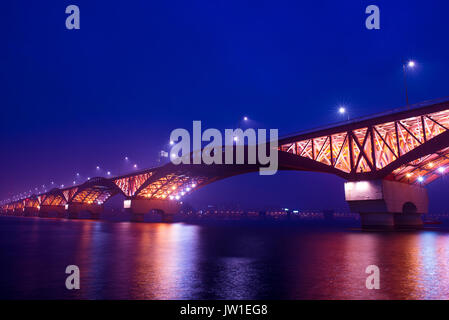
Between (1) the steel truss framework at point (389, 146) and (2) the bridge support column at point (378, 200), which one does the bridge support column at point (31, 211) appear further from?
(2) the bridge support column at point (378, 200)

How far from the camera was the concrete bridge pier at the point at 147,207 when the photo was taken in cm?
8456

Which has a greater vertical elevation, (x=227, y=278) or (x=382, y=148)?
(x=382, y=148)

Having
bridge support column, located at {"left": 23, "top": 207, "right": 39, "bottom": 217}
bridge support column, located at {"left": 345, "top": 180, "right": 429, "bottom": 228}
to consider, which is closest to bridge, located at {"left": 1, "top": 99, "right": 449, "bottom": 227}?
bridge support column, located at {"left": 345, "top": 180, "right": 429, "bottom": 228}

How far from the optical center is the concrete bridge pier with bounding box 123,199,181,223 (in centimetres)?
8456

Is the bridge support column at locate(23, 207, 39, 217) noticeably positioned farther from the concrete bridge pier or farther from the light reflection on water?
the light reflection on water

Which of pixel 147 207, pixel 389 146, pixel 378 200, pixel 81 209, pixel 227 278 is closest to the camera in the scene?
pixel 227 278

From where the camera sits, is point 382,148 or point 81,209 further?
point 81,209

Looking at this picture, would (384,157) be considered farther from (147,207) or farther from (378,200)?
(147,207)

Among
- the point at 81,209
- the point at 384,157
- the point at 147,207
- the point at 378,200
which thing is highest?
the point at 384,157

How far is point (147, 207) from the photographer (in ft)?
284

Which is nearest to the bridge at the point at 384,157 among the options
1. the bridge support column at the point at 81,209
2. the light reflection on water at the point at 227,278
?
the light reflection on water at the point at 227,278

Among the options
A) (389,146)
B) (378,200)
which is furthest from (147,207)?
(389,146)
